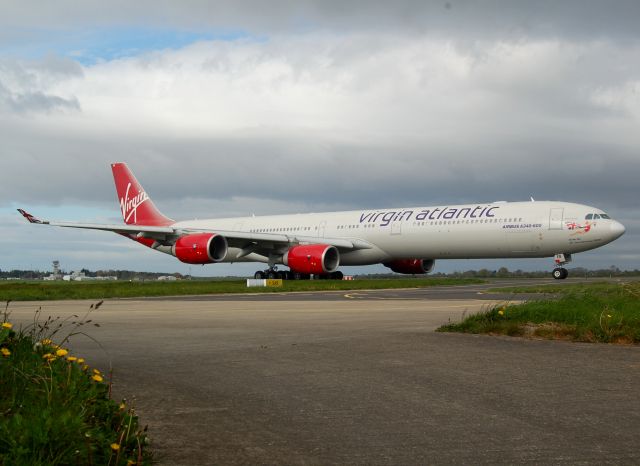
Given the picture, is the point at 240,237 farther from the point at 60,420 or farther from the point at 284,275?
the point at 60,420

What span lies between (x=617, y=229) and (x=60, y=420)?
35.6 metres

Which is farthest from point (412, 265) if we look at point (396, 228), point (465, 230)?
point (465, 230)

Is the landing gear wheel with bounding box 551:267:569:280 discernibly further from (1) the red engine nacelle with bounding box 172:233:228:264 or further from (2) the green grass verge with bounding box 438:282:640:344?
(2) the green grass verge with bounding box 438:282:640:344

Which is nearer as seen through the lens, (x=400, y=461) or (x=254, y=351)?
(x=400, y=461)

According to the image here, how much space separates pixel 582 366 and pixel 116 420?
17.0 feet

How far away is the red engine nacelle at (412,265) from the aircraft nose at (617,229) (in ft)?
44.3

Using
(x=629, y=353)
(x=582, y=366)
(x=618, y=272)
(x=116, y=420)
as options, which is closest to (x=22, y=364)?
(x=116, y=420)

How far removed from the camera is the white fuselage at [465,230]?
3591 centimetres

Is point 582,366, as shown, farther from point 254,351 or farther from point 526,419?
point 254,351

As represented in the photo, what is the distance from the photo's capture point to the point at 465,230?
38438 millimetres

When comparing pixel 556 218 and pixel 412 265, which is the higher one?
pixel 556 218

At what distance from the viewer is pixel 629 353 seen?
8.78m

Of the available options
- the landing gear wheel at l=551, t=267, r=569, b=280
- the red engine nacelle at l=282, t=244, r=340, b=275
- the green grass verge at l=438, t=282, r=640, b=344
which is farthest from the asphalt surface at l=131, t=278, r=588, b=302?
the landing gear wheel at l=551, t=267, r=569, b=280

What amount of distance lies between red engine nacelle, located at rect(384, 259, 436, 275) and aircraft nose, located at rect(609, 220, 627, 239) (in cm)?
1350
